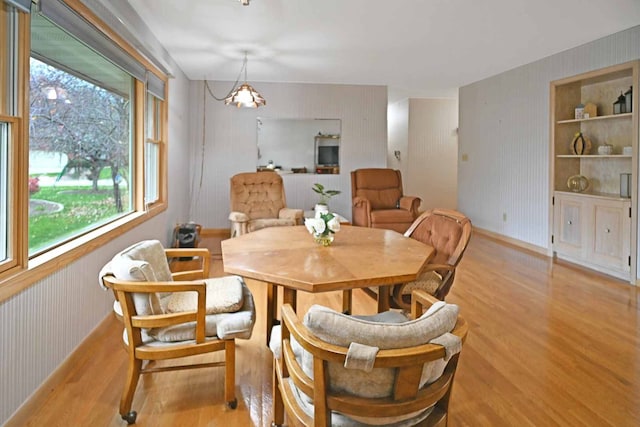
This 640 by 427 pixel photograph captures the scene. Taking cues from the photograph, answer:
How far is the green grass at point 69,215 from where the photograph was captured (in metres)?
2.28

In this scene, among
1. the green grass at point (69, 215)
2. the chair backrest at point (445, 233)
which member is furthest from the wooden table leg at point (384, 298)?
the green grass at point (69, 215)

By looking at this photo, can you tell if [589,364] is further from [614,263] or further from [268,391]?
[614,263]

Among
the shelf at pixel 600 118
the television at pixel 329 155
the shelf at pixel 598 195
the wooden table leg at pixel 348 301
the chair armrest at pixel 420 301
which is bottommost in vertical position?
the wooden table leg at pixel 348 301

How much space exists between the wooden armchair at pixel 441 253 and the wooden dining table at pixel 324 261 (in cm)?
11

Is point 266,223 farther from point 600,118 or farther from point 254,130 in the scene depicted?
point 600,118

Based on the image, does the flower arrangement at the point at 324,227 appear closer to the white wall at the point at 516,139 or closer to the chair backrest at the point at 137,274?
the chair backrest at the point at 137,274

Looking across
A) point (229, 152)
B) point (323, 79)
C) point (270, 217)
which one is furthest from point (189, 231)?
point (323, 79)

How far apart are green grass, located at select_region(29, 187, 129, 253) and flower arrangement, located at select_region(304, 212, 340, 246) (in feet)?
4.63

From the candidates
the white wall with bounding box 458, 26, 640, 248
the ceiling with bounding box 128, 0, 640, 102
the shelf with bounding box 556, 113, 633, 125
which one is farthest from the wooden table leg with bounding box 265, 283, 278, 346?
the white wall with bounding box 458, 26, 640, 248

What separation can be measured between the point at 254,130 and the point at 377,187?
2142mm

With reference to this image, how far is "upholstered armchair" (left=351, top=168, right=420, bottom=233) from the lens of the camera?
237 inches

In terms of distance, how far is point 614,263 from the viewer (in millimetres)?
4426

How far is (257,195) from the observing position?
19.3 feet

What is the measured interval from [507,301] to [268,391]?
91.0 inches
